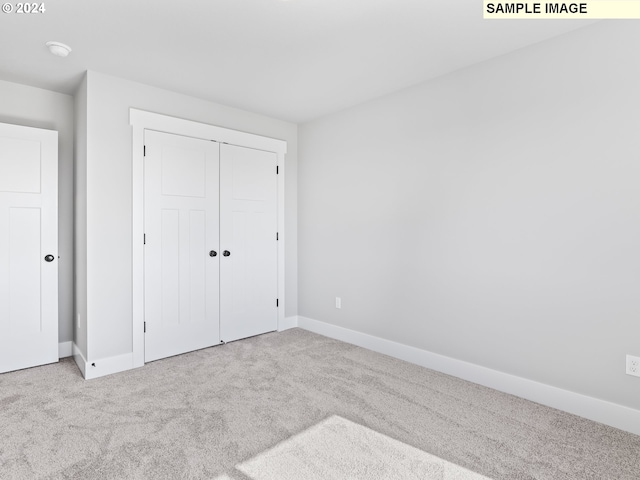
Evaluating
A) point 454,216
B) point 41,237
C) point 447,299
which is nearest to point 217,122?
point 41,237

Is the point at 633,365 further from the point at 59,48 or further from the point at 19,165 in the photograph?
the point at 19,165

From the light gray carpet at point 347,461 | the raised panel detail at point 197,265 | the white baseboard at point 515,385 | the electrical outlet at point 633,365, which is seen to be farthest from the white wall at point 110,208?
the electrical outlet at point 633,365

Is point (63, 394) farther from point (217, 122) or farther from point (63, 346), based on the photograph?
point (217, 122)

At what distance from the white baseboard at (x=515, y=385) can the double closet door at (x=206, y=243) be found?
1.23 m

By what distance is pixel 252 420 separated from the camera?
7.25 ft

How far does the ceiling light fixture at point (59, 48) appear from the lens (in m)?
2.45

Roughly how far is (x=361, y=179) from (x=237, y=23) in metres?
1.85

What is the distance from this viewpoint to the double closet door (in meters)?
3.26

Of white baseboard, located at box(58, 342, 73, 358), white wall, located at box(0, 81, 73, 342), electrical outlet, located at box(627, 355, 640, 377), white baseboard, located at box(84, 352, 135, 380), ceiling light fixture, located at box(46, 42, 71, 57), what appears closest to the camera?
electrical outlet, located at box(627, 355, 640, 377)

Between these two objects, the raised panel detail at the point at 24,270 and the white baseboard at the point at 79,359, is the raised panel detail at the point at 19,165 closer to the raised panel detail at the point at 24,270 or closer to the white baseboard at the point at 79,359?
the raised panel detail at the point at 24,270

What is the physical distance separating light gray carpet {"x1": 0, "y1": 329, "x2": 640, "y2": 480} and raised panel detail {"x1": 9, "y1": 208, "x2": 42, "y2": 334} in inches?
16.9

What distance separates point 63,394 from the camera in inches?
101

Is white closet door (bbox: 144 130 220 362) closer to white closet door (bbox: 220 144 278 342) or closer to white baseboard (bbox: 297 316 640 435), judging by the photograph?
white closet door (bbox: 220 144 278 342)

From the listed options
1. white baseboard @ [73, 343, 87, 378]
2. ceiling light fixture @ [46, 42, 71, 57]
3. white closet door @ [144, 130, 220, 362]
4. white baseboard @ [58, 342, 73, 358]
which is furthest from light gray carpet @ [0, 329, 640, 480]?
ceiling light fixture @ [46, 42, 71, 57]
